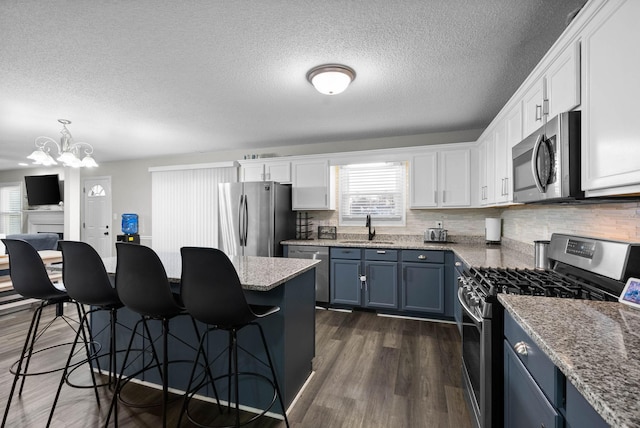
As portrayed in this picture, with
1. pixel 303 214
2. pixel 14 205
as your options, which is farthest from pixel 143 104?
pixel 14 205

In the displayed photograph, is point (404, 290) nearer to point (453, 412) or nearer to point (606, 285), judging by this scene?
point (453, 412)

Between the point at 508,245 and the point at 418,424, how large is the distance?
2.42m

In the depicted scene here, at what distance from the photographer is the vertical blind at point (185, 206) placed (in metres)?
5.25

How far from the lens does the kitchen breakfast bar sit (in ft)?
5.93

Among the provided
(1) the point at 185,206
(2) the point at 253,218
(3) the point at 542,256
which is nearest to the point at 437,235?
(3) the point at 542,256

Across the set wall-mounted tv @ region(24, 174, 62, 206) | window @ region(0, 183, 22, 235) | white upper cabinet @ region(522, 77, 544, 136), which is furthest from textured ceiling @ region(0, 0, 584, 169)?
window @ region(0, 183, 22, 235)

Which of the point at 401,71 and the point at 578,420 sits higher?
the point at 401,71

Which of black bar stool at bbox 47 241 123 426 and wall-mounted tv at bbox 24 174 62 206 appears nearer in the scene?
black bar stool at bbox 47 241 123 426

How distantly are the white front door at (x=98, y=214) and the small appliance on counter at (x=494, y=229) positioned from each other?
690 centimetres

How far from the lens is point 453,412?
1881 mm

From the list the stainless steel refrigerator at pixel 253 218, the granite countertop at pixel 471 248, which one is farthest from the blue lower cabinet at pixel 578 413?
the stainless steel refrigerator at pixel 253 218

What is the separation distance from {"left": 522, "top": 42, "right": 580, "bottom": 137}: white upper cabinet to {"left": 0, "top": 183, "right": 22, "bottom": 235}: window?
10348mm

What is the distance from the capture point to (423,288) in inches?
137

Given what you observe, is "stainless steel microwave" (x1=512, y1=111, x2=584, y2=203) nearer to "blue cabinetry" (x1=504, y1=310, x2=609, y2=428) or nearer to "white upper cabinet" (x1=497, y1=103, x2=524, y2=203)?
"white upper cabinet" (x1=497, y1=103, x2=524, y2=203)
